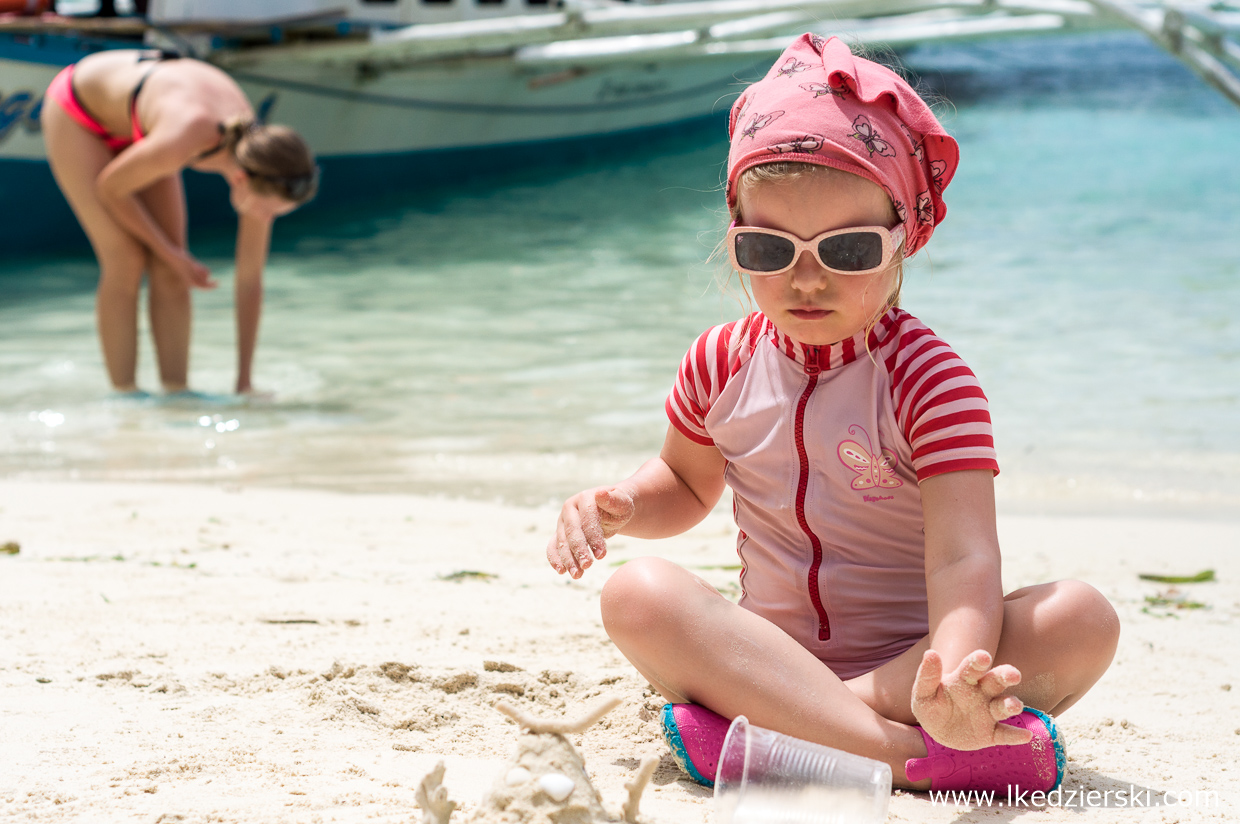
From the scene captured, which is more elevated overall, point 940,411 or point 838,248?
point 838,248

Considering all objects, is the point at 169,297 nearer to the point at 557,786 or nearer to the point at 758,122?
the point at 758,122

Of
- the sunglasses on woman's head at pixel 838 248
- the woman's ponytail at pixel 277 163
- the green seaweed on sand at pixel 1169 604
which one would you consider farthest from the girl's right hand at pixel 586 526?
the woman's ponytail at pixel 277 163

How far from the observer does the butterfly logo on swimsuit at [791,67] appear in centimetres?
170

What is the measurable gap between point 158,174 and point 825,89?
12.1 feet

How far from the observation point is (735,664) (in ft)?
5.39

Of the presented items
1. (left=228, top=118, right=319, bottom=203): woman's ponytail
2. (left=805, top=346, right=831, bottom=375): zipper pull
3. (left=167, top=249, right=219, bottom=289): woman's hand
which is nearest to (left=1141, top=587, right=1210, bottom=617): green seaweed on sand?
(left=805, top=346, right=831, bottom=375): zipper pull

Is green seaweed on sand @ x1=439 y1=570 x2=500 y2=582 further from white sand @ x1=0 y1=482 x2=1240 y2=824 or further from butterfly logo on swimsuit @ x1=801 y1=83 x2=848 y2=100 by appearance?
butterfly logo on swimsuit @ x1=801 y1=83 x2=848 y2=100

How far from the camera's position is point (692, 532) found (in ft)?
10.7

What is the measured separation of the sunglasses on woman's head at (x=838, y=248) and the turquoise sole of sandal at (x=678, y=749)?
0.64m

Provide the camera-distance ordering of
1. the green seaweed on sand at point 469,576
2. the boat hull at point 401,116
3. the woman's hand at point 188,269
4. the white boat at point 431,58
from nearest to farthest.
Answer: the green seaweed on sand at point 469,576, the woman's hand at point 188,269, the white boat at point 431,58, the boat hull at point 401,116

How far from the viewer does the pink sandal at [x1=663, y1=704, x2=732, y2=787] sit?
1.63 metres

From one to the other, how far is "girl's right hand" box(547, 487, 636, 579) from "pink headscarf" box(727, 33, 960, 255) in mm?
475

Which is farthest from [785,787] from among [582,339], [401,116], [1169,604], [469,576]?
[401,116]

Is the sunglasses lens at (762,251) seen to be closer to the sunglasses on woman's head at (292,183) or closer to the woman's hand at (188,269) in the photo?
the sunglasses on woman's head at (292,183)
